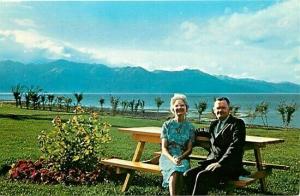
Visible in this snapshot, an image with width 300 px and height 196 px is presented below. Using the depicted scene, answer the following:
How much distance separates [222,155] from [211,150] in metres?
0.23

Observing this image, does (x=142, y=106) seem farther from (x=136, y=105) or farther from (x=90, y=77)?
(x=90, y=77)

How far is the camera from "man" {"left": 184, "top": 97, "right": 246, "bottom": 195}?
4.96 m

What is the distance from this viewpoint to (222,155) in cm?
Result: 514

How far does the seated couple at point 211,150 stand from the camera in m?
4.98

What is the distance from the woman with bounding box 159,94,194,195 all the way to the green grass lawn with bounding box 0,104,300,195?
Result: 2.40ft

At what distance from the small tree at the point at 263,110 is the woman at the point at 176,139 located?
15.3 m

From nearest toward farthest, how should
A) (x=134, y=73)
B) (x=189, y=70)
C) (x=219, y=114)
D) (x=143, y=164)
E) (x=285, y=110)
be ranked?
1. (x=219, y=114)
2. (x=143, y=164)
3. (x=189, y=70)
4. (x=134, y=73)
5. (x=285, y=110)

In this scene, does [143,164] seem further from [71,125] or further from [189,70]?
[189,70]

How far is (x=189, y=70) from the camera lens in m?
8.30

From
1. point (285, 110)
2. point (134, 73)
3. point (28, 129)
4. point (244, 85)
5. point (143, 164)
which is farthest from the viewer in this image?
point (285, 110)

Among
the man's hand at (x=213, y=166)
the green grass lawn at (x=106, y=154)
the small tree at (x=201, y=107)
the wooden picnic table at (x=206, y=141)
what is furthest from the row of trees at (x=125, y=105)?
the man's hand at (x=213, y=166)

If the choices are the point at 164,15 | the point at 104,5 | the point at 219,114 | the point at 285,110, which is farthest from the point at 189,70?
the point at 285,110

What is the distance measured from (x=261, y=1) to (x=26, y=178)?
3.94 m

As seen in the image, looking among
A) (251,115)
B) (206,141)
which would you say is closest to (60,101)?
(251,115)
